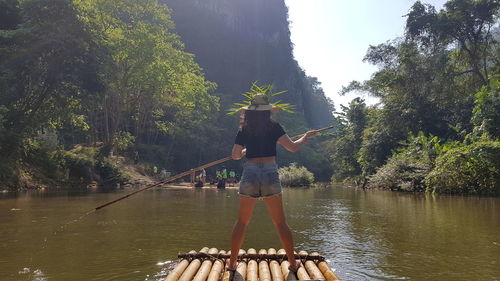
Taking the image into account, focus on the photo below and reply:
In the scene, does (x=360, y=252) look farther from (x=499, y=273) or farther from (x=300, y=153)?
(x=300, y=153)

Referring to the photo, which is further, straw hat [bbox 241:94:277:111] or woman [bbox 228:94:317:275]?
straw hat [bbox 241:94:277:111]

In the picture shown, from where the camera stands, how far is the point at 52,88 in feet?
71.6

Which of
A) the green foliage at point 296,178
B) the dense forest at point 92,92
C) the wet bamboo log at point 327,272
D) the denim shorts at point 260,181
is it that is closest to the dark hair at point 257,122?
the denim shorts at point 260,181

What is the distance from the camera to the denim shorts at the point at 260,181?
411cm

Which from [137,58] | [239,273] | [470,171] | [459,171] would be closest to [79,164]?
[137,58]

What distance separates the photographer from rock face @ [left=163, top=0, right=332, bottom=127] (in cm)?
7700

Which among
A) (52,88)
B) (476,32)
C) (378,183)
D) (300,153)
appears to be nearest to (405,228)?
(378,183)

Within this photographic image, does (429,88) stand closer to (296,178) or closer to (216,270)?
(296,178)

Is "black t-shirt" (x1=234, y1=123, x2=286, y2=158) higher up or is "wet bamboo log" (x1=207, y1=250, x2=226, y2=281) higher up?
"black t-shirt" (x1=234, y1=123, x2=286, y2=158)

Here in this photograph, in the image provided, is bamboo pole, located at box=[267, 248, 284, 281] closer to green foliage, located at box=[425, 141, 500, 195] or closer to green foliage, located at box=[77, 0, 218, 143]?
green foliage, located at box=[425, 141, 500, 195]

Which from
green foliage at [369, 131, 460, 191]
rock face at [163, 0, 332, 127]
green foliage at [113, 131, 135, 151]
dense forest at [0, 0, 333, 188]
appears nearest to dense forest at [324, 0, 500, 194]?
green foliage at [369, 131, 460, 191]

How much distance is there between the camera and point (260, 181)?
4.13m

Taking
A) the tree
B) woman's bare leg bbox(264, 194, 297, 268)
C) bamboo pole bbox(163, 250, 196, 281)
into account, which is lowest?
bamboo pole bbox(163, 250, 196, 281)

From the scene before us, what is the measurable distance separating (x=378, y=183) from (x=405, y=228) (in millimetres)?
18163
